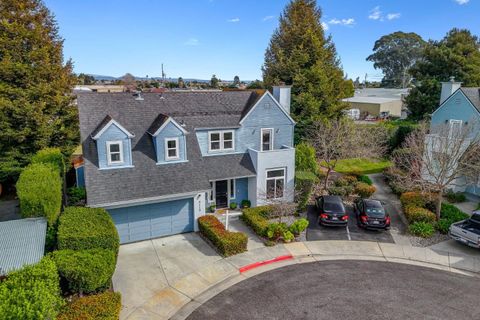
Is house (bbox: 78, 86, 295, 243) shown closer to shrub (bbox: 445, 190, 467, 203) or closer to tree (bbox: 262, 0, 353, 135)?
tree (bbox: 262, 0, 353, 135)

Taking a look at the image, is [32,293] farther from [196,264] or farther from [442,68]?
[442,68]

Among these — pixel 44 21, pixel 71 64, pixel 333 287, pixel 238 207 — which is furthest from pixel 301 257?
pixel 44 21

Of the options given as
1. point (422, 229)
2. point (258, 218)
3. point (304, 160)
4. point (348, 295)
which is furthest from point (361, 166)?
point (348, 295)

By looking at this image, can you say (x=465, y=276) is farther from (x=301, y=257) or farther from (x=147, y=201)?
(x=147, y=201)

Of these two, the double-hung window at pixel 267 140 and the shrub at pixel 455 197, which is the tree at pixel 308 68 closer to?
the double-hung window at pixel 267 140

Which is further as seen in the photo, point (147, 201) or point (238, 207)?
point (238, 207)
